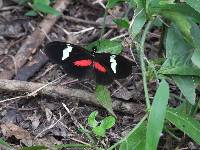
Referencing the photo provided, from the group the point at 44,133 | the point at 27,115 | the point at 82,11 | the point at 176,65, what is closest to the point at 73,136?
the point at 44,133

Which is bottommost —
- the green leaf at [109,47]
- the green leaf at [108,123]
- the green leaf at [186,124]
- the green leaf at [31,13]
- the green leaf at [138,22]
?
the green leaf at [108,123]

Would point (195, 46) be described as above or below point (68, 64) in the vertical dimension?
above

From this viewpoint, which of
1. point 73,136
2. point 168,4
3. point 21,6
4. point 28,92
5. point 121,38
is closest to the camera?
point 168,4

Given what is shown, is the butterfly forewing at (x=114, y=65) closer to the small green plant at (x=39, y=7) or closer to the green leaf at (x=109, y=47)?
the green leaf at (x=109, y=47)

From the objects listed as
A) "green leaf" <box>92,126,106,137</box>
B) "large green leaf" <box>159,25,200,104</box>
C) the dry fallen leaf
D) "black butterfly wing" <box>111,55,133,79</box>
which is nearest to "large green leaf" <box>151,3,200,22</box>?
"large green leaf" <box>159,25,200,104</box>

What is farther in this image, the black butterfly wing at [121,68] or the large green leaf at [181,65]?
the black butterfly wing at [121,68]

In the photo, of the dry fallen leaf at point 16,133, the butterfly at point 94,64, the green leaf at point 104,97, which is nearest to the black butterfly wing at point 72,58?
the butterfly at point 94,64

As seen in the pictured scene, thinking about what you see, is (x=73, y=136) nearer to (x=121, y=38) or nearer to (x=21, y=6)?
(x=121, y=38)

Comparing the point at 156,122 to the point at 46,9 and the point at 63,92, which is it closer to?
the point at 63,92
